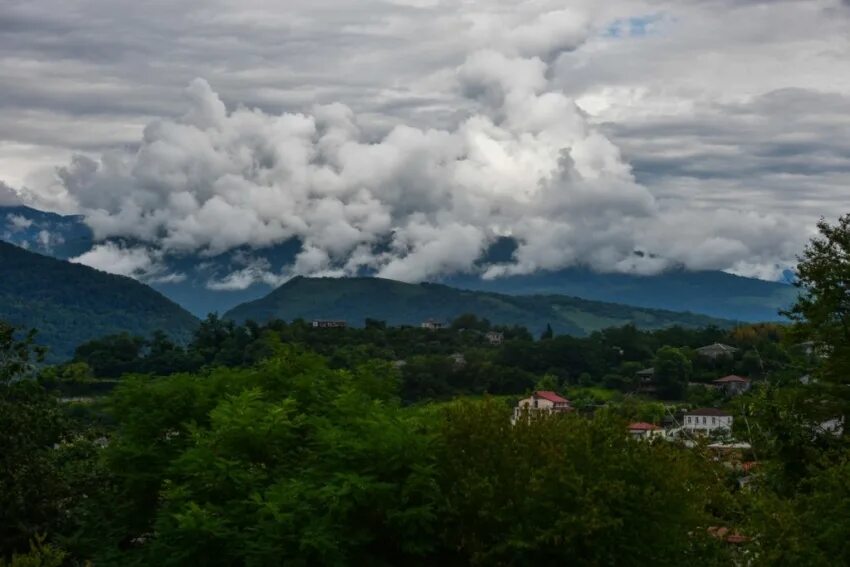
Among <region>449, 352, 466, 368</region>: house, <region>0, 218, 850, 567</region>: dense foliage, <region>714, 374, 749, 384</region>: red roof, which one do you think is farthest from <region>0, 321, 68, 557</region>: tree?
<region>714, 374, 749, 384</region>: red roof

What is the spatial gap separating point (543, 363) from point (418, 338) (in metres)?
23.0

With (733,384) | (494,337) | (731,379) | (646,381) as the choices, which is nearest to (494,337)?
(494,337)

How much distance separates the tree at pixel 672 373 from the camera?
368 ft

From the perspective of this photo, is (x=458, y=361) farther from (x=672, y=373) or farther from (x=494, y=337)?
(x=494, y=337)

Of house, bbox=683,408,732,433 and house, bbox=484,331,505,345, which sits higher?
house, bbox=484,331,505,345

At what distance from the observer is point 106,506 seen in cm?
2956

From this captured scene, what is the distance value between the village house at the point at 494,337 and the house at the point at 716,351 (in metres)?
32.7

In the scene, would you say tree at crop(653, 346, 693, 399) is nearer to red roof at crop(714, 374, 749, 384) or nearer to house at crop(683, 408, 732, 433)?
red roof at crop(714, 374, 749, 384)

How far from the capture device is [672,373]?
113m

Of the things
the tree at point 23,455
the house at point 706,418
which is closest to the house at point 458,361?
the house at point 706,418

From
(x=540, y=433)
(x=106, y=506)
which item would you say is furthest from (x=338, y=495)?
(x=106, y=506)

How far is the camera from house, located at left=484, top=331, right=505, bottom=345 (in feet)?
514

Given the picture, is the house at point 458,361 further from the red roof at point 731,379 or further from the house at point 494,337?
the house at point 494,337

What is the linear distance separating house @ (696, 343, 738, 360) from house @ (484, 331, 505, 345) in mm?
33308
